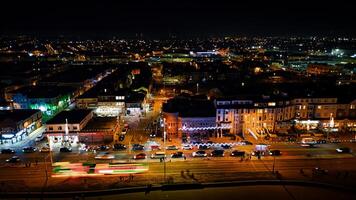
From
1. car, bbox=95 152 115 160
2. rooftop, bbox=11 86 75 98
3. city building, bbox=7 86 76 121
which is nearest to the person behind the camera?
car, bbox=95 152 115 160

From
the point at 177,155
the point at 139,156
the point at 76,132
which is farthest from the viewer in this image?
the point at 76,132

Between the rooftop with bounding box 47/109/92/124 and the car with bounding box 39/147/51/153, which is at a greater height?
the rooftop with bounding box 47/109/92/124

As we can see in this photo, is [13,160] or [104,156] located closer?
[13,160]

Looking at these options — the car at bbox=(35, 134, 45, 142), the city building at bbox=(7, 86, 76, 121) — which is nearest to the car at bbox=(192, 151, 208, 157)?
the car at bbox=(35, 134, 45, 142)

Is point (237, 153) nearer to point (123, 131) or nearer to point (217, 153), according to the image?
point (217, 153)

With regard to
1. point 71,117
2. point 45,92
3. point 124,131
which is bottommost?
point 124,131

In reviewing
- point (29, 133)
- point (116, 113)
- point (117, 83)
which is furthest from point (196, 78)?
point (29, 133)

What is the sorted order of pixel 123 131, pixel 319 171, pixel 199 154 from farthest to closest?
1. pixel 123 131
2. pixel 199 154
3. pixel 319 171

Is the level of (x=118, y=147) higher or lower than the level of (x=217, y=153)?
A: higher

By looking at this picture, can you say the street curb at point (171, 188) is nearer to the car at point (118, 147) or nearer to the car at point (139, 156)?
the car at point (139, 156)

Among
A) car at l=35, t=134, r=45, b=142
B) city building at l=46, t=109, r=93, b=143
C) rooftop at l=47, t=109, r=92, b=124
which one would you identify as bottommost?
car at l=35, t=134, r=45, b=142

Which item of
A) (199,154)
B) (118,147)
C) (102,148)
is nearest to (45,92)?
(102,148)

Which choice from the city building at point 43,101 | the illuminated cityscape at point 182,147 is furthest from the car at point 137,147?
the city building at point 43,101

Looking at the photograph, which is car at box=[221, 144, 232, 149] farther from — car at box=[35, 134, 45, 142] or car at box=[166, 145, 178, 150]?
car at box=[35, 134, 45, 142]
